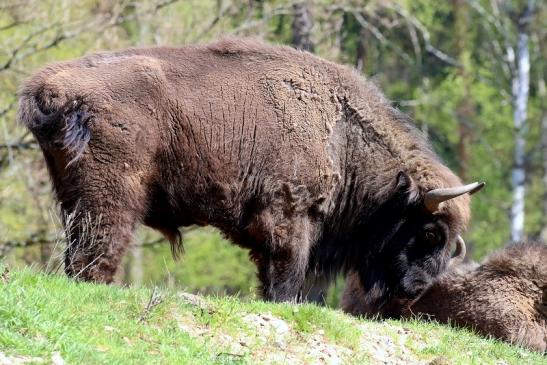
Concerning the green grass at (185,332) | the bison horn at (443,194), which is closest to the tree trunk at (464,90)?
the bison horn at (443,194)

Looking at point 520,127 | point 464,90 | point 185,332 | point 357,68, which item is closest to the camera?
point 185,332

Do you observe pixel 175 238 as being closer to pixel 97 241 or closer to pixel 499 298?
pixel 97 241

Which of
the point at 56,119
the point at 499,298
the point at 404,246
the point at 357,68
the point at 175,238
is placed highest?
the point at 357,68

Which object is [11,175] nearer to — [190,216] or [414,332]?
[190,216]

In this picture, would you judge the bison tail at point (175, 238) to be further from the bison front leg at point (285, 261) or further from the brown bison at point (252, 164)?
the bison front leg at point (285, 261)

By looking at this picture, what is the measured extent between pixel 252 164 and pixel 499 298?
278 centimetres

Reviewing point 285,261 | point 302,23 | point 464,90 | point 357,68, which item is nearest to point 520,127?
point 464,90

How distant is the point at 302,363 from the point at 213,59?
342 cm

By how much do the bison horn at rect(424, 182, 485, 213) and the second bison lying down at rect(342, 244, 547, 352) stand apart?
0.86 meters

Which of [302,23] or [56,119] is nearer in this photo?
[56,119]

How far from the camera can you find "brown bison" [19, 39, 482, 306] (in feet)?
25.8

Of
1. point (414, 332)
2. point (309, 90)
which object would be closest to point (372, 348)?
point (414, 332)

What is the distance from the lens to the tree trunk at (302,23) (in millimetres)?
16016

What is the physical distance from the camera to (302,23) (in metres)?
16.3
